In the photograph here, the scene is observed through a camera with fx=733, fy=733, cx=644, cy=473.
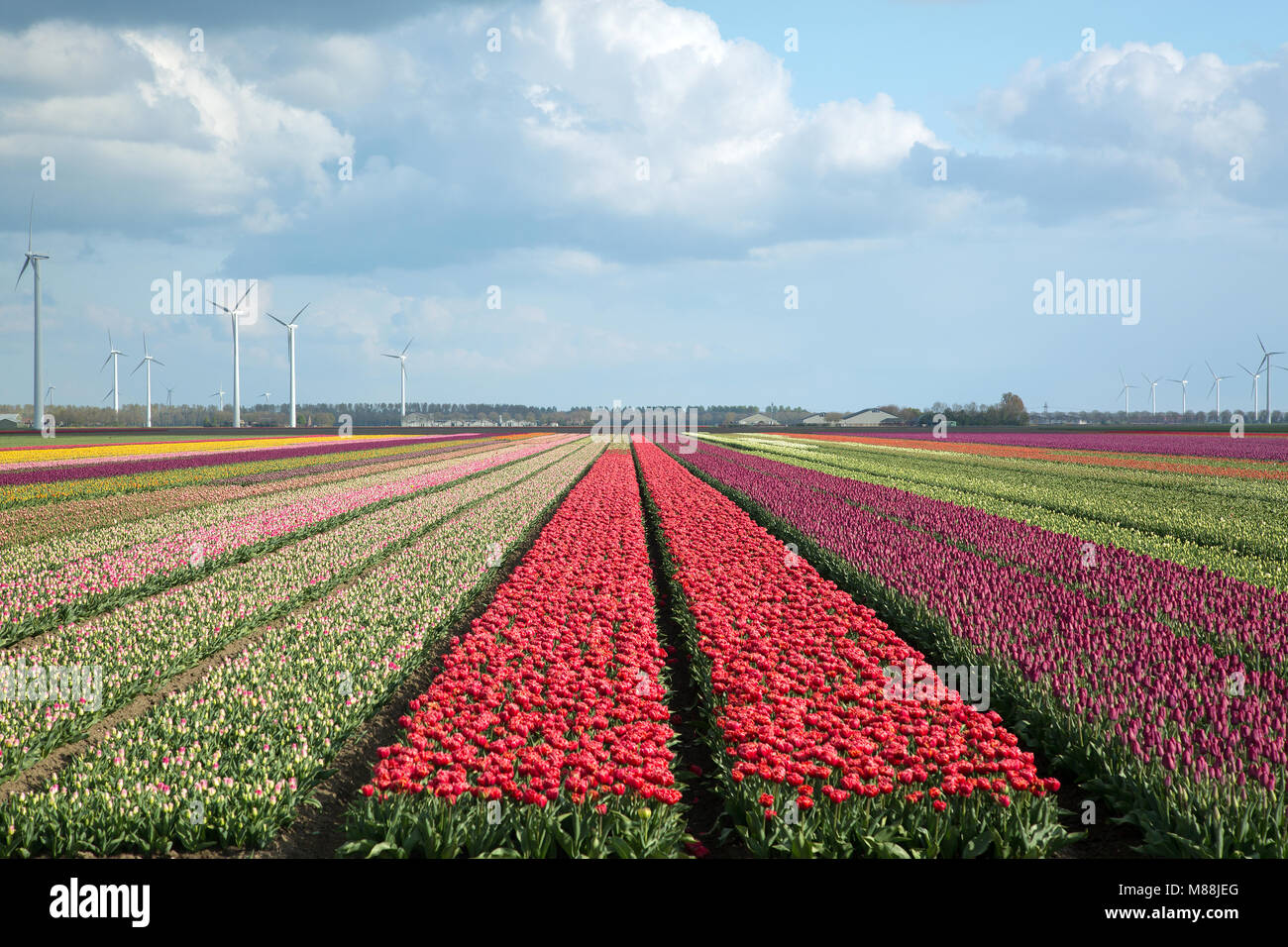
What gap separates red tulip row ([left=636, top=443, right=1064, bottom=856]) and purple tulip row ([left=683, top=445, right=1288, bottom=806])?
76 centimetres

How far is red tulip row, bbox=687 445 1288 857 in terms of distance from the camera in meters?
4.75

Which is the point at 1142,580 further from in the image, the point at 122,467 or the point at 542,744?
the point at 122,467

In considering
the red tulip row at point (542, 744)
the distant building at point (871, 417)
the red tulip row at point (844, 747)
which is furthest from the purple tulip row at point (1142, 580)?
the distant building at point (871, 417)

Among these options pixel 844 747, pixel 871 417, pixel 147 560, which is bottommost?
pixel 844 747

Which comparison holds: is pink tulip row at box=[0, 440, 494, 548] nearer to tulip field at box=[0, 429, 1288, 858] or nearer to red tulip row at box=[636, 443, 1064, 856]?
tulip field at box=[0, 429, 1288, 858]

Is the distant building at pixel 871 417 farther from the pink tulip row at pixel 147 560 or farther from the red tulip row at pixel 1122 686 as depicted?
the red tulip row at pixel 1122 686

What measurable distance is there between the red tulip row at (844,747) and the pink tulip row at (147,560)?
31.0 ft

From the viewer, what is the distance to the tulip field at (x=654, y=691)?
5.03 m

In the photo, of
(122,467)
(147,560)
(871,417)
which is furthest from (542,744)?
(871,417)

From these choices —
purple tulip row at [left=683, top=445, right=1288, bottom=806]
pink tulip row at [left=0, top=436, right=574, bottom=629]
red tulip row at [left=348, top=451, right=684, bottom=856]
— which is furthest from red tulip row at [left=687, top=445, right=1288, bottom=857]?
pink tulip row at [left=0, top=436, right=574, bottom=629]

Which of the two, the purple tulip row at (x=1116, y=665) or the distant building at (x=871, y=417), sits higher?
the distant building at (x=871, y=417)

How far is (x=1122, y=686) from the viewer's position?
20.9ft

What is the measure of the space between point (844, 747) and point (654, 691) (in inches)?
78.7
